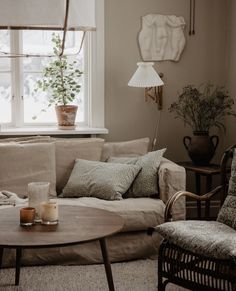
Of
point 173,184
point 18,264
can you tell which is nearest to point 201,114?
point 173,184

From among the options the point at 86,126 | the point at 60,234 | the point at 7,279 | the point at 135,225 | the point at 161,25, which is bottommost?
the point at 7,279

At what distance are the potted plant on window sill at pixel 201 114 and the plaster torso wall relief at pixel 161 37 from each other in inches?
14.7

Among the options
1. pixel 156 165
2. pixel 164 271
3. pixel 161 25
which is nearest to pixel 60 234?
pixel 164 271

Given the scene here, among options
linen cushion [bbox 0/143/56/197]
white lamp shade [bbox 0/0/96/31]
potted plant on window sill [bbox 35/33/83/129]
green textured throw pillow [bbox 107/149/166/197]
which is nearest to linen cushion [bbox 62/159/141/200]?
green textured throw pillow [bbox 107/149/166/197]

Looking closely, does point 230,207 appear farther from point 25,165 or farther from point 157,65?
point 157,65

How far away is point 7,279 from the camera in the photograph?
3.55 m

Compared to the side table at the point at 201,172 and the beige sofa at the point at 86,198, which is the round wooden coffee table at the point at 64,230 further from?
the side table at the point at 201,172

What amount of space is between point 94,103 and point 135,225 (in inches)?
58.6

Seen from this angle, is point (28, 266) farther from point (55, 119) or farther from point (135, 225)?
point (55, 119)

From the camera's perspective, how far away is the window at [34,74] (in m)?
4.86

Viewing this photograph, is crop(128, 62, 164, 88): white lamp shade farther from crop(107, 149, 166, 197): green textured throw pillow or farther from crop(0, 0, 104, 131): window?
crop(107, 149, 166, 197): green textured throw pillow

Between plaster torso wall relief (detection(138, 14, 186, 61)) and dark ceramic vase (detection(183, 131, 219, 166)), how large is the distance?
0.80m

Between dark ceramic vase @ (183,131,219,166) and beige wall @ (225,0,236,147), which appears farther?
beige wall @ (225,0,236,147)

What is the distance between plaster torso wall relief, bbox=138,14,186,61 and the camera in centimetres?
494
